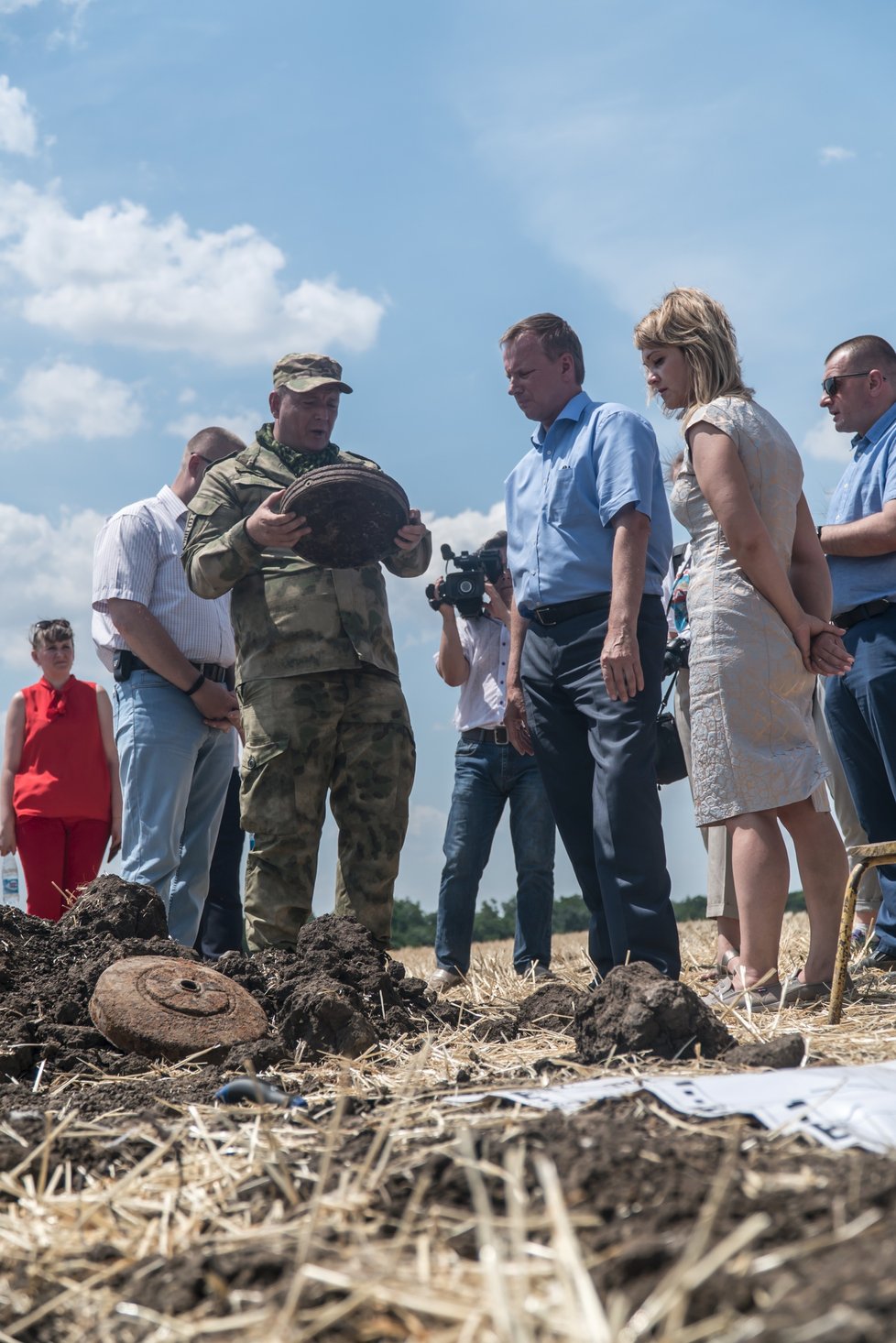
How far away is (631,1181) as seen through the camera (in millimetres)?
1599

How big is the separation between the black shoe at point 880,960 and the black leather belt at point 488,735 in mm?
2000

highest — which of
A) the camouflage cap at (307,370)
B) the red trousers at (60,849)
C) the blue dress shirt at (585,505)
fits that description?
the camouflage cap at (307,370)

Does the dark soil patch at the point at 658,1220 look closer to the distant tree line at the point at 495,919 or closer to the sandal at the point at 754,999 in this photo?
the sandal at the point at 754,999

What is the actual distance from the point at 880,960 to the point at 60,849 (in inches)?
163

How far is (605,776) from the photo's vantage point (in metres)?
4.01

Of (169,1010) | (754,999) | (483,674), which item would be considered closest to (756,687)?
(754,999)

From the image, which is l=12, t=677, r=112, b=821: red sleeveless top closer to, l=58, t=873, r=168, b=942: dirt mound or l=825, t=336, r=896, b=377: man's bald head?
l=58, t=873, r=168, b=942: dirt mound

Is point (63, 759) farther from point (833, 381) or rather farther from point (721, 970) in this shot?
point (833, 381)

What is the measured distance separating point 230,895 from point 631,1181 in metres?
5.17

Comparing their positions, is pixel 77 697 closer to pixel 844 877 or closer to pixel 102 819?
pixel 102 819

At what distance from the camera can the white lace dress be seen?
12.8ft

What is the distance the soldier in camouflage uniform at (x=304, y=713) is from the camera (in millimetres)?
4711

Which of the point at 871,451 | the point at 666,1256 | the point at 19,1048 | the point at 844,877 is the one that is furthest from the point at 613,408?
the point at 666,1256

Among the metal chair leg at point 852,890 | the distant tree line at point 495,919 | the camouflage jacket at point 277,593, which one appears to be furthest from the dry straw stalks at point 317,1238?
the distant tree line at point 495,919
